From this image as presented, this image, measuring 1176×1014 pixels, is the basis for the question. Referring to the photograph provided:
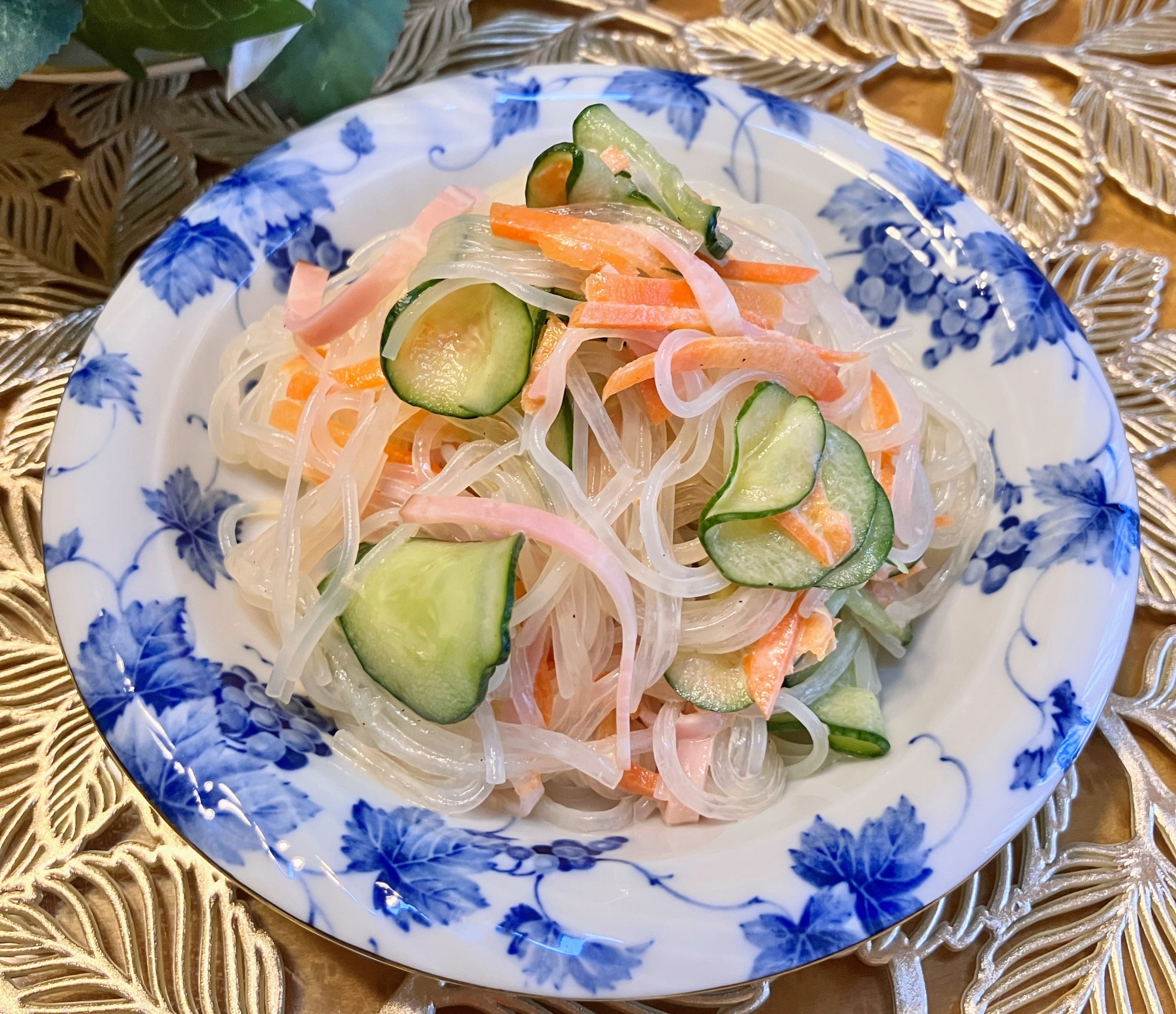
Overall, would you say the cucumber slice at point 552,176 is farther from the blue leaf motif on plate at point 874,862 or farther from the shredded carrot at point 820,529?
the blue leaf motif on plate at point 874,862

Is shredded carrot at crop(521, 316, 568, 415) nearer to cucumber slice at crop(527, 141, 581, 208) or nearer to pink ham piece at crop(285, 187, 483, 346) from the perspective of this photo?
cucumber slice at crop(527, 141, 581, 208)

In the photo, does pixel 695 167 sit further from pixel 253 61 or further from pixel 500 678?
pixel 500 678

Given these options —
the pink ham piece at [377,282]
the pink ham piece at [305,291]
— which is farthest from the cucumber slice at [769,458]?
the pink ham piece at [305,291]

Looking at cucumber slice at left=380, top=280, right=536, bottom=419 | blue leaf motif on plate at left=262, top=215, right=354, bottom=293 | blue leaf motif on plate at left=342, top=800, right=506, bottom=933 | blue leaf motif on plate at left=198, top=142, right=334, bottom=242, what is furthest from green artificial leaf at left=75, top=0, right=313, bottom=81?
blue leaf motif on plate at left=342, top=800, right=506, bottom=933

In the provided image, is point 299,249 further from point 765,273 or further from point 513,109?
point 765,273

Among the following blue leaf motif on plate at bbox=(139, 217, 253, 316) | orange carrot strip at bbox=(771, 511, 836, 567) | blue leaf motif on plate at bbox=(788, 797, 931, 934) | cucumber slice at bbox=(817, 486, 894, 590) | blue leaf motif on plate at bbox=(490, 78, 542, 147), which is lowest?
blue leaf motif on plate at bbox=(788, 797, 931, 934)
